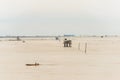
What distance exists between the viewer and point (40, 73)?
21.4 m

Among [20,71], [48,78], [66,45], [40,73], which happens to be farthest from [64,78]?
[66,45]

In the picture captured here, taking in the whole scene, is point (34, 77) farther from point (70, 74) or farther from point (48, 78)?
point (70, 74)

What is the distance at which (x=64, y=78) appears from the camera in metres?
19.3

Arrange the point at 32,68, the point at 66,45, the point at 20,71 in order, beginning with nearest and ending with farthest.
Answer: the point at 20,71 → the point at 32,68 → the point at 66,45

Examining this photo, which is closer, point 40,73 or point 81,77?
point 81,77

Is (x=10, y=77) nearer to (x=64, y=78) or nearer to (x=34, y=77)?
(x=34, y=77)

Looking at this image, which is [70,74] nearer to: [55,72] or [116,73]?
[55,72]

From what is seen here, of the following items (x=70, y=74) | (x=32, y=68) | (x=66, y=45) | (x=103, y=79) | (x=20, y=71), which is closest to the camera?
(x=103, y=79)

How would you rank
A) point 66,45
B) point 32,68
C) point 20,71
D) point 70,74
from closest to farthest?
point 70,74 < point 20,71 < point 32,68 < point 66,45

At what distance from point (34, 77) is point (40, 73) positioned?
1.63 meters

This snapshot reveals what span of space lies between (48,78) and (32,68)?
4.93m

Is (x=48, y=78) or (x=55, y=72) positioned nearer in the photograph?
(x=48, y=78)

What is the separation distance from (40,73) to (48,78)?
2.01 meters

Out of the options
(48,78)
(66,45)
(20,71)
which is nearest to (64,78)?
(48,78)
